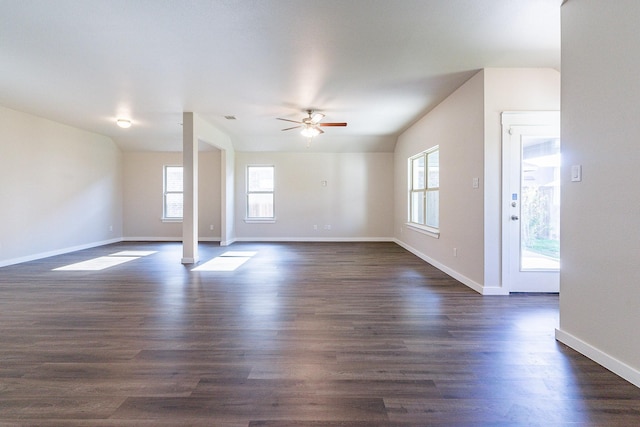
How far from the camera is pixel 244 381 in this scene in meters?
1.87

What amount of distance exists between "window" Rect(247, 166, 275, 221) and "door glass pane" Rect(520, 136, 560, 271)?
244 inches

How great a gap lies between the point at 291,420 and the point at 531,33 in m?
3.61

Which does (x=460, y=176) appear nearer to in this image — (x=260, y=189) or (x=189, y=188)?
(x=189, y=188)

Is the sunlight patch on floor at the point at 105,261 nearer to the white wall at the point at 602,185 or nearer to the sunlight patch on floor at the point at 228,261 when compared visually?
the sunlight patch on floor at the point at 228,261

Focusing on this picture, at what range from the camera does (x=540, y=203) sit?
11.8 ft

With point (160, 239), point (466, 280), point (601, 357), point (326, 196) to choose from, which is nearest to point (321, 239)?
point (326, 196)

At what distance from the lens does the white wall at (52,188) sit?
5289mm

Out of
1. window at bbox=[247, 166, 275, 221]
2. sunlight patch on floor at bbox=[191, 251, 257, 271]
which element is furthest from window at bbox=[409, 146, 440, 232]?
window at bbox=[247, 166, 275, 221]

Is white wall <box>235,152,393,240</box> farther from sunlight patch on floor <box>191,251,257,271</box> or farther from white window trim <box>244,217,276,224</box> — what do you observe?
sunlight patch on floor <box>191,251,257,271</box>

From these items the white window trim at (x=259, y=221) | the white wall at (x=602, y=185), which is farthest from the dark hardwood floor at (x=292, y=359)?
the white window trim at (x=259, y=221)

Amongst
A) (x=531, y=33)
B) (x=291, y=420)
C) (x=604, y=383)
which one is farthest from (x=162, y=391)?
(x=531, y=33)

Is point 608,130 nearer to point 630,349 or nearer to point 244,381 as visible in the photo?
point 630,349

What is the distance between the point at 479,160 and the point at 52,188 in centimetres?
772

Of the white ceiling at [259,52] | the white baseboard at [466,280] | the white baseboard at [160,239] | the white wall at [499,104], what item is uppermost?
the white ceiling at [259,52]
